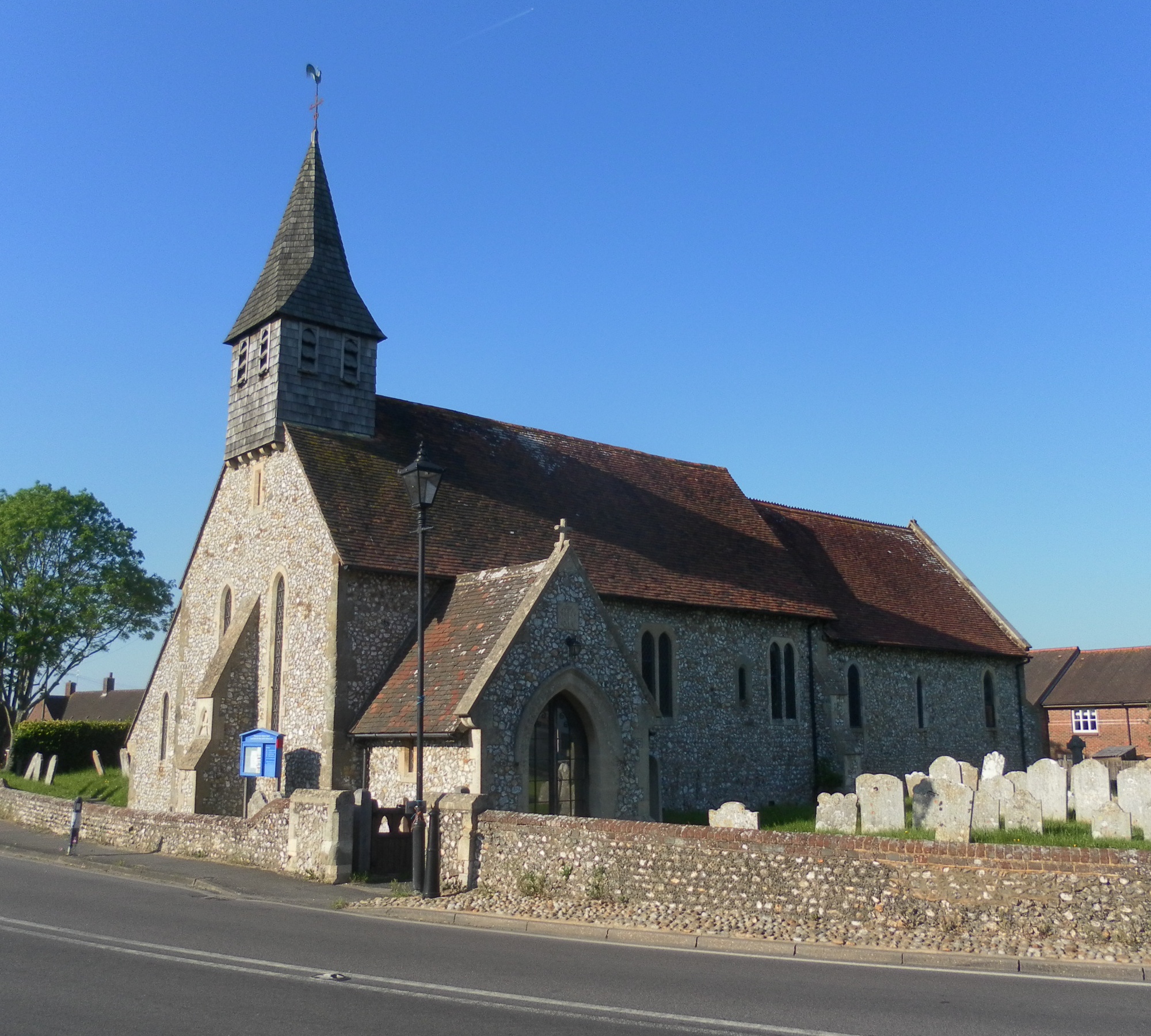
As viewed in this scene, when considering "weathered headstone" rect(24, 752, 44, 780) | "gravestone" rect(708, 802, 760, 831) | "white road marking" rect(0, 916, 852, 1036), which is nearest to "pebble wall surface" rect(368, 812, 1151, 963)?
"gravestone" rect(708, 802, 760, 831)

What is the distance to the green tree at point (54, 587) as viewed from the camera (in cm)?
4566

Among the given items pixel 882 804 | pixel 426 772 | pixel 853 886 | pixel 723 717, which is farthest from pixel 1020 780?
pixel 426 772

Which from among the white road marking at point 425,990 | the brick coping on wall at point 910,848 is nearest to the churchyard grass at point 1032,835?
the brick coping on wall at point 910,848

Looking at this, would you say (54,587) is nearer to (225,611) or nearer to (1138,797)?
(225,611)

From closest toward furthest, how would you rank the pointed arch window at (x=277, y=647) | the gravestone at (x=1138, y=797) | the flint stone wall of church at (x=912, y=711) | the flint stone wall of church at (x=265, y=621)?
the gravestone at (x=1138, y=797)
the flint stone wall of church at (x=265, y=621)
the pointed arch window at (x=277, y=647)
the flint stone wall of church at (x=912, y=711)

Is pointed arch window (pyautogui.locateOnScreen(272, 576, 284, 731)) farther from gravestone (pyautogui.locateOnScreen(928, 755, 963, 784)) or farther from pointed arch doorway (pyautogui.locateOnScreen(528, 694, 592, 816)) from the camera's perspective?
gravestone (pyautogui.locateOnScreen(928, 755, 963, 784))

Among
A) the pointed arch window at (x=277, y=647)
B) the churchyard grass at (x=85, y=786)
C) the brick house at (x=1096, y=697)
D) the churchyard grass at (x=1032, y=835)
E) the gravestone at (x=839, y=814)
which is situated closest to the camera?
the churchyard grass at (x=1032, y=835)

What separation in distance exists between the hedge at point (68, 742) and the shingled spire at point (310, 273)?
80.4ft

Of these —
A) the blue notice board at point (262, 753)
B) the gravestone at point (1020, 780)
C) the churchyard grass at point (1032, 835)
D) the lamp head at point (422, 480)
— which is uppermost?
Answer: the lamp head at point (422, 480)

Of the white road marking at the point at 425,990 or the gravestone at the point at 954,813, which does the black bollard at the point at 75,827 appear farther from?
the gravestone at the point at 954,813

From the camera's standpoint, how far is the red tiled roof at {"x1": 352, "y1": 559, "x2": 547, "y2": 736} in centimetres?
1884

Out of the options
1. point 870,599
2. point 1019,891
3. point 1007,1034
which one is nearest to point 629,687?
point 1019,891

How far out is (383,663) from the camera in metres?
21.9

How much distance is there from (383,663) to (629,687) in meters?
5.40
